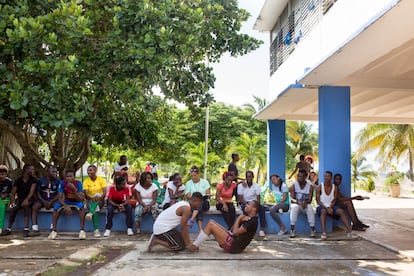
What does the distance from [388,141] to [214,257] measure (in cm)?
1867

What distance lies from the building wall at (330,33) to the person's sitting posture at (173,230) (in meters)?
3.49

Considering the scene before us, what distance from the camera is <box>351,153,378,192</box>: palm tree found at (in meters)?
27.8

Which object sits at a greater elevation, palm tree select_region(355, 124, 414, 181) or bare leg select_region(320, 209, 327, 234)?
palm tree select_region(355, 124, 414, 181)

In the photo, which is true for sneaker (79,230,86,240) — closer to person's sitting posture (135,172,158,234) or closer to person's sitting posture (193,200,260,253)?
person's sitting posture (135,172,158,234)

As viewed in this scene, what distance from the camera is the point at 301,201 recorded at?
8.35m

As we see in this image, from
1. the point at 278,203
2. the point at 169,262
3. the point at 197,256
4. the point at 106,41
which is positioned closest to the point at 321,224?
the point at 278,203

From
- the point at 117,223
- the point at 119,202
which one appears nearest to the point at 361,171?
the point at 117,223

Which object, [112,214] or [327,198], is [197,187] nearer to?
[112,214]

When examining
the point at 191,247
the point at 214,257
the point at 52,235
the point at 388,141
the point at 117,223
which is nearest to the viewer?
the point at 214,257

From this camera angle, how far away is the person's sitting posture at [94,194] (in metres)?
8.23

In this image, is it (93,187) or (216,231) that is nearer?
(216,231)

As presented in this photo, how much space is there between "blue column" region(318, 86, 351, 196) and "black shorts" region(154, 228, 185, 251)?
377 cm

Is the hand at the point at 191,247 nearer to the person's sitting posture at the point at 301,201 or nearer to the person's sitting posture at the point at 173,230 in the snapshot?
the person's sitting posture at the point at 173,230

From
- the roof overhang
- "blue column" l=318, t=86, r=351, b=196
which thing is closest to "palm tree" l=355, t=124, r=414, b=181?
the roof overhang
